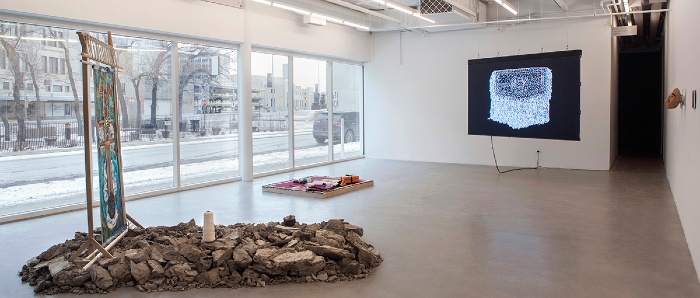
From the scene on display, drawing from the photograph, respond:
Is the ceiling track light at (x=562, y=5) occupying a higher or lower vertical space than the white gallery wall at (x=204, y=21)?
higher

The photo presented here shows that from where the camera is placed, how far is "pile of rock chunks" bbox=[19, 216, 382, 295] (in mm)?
4270

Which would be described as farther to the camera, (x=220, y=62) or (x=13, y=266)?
(x=220, y=62)

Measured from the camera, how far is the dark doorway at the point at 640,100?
1698cm

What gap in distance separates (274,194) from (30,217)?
3267 mm

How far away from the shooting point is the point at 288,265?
14.4 feet

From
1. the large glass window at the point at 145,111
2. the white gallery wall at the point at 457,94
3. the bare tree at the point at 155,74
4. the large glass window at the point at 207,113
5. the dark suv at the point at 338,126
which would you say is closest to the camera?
the large glass window at the point at 145,111

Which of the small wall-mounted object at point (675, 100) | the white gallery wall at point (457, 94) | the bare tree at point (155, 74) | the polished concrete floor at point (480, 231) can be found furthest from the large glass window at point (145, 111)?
the small wall-mounted object at point (675, 100)

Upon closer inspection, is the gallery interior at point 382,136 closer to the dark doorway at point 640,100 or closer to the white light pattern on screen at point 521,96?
the white light pattern on screen at point 521,96

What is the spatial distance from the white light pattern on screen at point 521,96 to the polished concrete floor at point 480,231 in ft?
3.64

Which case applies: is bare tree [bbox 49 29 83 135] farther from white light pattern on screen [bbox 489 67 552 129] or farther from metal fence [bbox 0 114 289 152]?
white light pattern on screen [bbox 489 67 552 129]

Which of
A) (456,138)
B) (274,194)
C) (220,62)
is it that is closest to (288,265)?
(274,194)

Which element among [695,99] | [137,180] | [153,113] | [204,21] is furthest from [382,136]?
[695,99]

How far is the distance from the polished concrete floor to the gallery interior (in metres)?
0.03

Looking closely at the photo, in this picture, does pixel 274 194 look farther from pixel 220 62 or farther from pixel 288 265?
pixel 288 265
